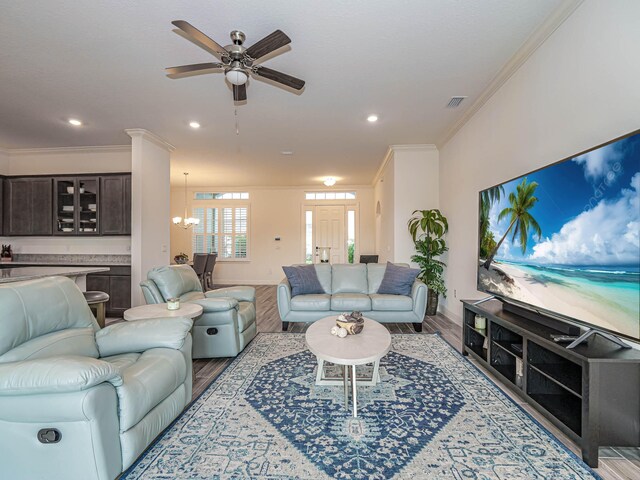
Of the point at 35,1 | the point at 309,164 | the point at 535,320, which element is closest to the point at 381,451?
the point at 535,320

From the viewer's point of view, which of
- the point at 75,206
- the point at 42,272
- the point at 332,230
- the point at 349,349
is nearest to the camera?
the point at 349,349

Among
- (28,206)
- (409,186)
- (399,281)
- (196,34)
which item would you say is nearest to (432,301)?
(399,281)

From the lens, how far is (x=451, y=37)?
98.9 inches

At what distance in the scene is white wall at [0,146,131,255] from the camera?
5.29 metres

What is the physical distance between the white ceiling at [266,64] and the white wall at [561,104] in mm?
276

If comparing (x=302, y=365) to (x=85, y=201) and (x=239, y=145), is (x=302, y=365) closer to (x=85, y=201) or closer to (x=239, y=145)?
(x=239, y=145)

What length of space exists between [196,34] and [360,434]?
2.85 metres

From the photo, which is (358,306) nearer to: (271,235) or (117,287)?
(117,287)

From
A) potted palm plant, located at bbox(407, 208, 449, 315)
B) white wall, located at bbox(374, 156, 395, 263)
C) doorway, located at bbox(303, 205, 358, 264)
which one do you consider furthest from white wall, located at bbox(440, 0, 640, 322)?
doorway, located at bbox(303, 205, 358, 264)

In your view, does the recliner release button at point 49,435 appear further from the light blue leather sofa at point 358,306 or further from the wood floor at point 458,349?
the light blue leather sofa at point 358,306

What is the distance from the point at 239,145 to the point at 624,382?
17.6ft

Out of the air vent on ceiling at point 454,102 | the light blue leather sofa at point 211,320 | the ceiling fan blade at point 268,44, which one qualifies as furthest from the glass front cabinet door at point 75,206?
the air vent on ceiling at point 454,102

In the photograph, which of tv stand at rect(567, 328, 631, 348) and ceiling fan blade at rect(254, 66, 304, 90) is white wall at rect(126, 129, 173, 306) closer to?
ceiling fan blade at rect(254, 66, 304, 90)

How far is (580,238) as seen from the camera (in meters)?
1.77
